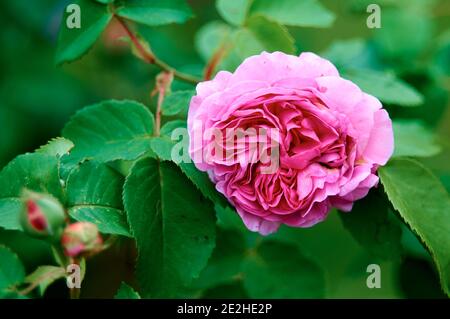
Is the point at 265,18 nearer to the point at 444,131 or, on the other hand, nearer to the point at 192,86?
the point at 192,86

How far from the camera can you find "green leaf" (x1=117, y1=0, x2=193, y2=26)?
975mm

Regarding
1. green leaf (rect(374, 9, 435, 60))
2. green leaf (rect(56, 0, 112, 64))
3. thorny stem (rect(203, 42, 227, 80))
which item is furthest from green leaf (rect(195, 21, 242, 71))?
green leaf (rect(374, 9, 435, 60))

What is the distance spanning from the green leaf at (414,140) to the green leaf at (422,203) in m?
0.10

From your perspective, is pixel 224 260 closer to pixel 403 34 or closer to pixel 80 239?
pixel 80 239

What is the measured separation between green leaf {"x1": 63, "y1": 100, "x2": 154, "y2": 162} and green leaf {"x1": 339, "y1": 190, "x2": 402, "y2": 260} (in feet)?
0.96

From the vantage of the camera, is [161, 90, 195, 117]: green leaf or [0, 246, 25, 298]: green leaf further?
[161, 90, 195, 117]: green leaf

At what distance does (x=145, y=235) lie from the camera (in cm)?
82

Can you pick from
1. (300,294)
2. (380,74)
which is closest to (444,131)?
(380,74)

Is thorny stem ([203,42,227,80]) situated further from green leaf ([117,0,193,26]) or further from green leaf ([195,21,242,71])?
green leaf ([117,0,193,26])

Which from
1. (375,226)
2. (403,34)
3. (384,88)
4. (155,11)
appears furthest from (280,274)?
(403,34)

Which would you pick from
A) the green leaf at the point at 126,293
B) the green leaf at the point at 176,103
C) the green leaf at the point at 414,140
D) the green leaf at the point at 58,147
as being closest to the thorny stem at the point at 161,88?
the green leaf at the point at 176,103

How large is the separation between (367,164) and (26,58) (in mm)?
1372

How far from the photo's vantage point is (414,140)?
1.11m
